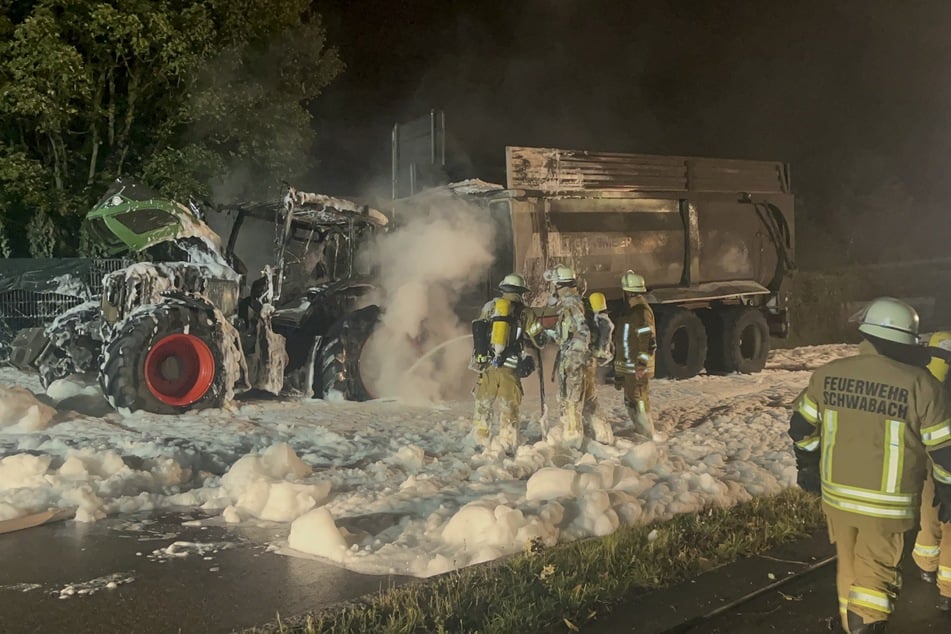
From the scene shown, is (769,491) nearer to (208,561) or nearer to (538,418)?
(538,418)

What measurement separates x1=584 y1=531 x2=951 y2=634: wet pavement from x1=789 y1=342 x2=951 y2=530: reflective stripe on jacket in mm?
283

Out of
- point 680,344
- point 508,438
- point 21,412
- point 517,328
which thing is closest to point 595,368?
point 517,328

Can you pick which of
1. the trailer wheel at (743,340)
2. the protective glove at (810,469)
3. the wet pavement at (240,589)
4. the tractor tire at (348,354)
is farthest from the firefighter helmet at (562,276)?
the trailer wheel at (743,340)

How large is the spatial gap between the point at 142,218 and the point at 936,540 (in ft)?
26.9

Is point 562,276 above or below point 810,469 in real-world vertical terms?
above

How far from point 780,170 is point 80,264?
1099cm

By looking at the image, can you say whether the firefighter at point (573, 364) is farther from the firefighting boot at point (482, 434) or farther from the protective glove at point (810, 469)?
the protective glove at point (810, 469)

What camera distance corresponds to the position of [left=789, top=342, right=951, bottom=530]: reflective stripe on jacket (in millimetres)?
3604

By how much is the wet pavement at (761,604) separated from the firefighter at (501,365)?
9.19 ft

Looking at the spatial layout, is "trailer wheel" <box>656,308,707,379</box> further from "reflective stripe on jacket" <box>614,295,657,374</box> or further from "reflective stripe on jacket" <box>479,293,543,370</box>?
"reflective stripe on jacket" <box>479,293,543,370</box>


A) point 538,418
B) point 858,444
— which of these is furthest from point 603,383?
point 858,444

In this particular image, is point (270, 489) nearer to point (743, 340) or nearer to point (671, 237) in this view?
point (671, 237)

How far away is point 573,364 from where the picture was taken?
7.95 m

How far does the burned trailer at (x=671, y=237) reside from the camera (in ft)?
35.6
